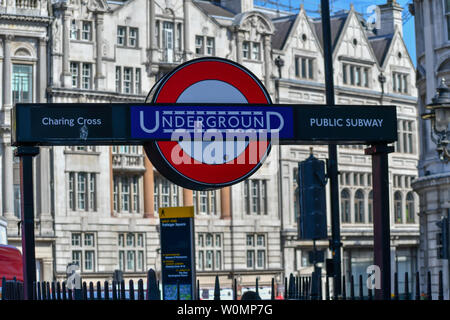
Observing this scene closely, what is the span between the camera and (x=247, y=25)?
250 feet

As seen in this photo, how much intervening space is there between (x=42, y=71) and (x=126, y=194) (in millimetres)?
8651

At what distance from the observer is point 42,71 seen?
6688 cm

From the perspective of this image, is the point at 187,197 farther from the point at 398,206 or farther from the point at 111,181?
the point at 398,206

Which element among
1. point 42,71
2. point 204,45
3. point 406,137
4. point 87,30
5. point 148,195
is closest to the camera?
A: point 42,71

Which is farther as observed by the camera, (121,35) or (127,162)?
(121,35)

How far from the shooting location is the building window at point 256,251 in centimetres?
7388

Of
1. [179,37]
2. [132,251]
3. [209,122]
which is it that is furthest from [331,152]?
[179,37]

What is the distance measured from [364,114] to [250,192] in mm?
60428

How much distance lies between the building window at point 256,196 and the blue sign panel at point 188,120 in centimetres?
6084

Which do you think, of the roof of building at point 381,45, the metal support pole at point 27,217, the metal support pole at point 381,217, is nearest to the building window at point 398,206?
the roof of building at point 381,45

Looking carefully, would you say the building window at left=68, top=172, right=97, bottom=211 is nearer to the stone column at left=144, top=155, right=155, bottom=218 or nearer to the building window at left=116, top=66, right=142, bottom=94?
the stone column at left=144, top=155, right=155, bottom=218

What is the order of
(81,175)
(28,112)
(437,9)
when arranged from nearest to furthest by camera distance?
(28,112)
(437,9)
(81,175)

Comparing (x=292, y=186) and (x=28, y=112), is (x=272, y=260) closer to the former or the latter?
(x=292, y=186)
